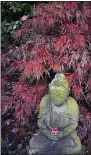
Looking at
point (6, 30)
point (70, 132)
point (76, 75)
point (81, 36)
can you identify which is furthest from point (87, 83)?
point (6, 30)

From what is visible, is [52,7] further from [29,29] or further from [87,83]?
[87,83]

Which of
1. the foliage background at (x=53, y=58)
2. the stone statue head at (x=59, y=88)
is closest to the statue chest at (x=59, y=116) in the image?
the stone statue head at (x=59, y=88)

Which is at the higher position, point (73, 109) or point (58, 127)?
point (73, 109)

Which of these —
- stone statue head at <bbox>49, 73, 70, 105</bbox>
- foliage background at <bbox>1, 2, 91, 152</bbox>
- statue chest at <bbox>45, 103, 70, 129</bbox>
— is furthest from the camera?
foliage background at <bbox>1, 2, 91, 152</bbox>

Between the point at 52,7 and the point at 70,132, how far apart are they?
1494 mm

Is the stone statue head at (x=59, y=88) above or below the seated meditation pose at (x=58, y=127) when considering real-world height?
above

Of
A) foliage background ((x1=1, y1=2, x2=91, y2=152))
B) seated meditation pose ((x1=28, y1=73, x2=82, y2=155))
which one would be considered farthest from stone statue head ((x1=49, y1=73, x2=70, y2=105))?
foliage background ((x1=1, y1=2, x2=91, y2=152))

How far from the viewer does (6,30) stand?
550cm

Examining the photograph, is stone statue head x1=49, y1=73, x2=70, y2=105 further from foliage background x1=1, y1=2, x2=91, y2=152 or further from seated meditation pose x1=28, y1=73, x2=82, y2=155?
foliage background x1=1, y1=2, x2=91, y2=152

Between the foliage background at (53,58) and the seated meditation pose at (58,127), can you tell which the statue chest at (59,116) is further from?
the foliage background at (53,58)

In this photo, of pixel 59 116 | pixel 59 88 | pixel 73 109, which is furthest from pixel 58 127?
pixel 59 88

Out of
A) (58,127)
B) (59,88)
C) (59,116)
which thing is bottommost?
(58,127)

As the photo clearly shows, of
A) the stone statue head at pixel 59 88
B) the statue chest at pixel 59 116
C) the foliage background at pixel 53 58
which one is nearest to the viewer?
the stone statue head at pixel 59 88

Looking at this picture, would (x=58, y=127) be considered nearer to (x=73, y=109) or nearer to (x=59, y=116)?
(x=59, y=116)
